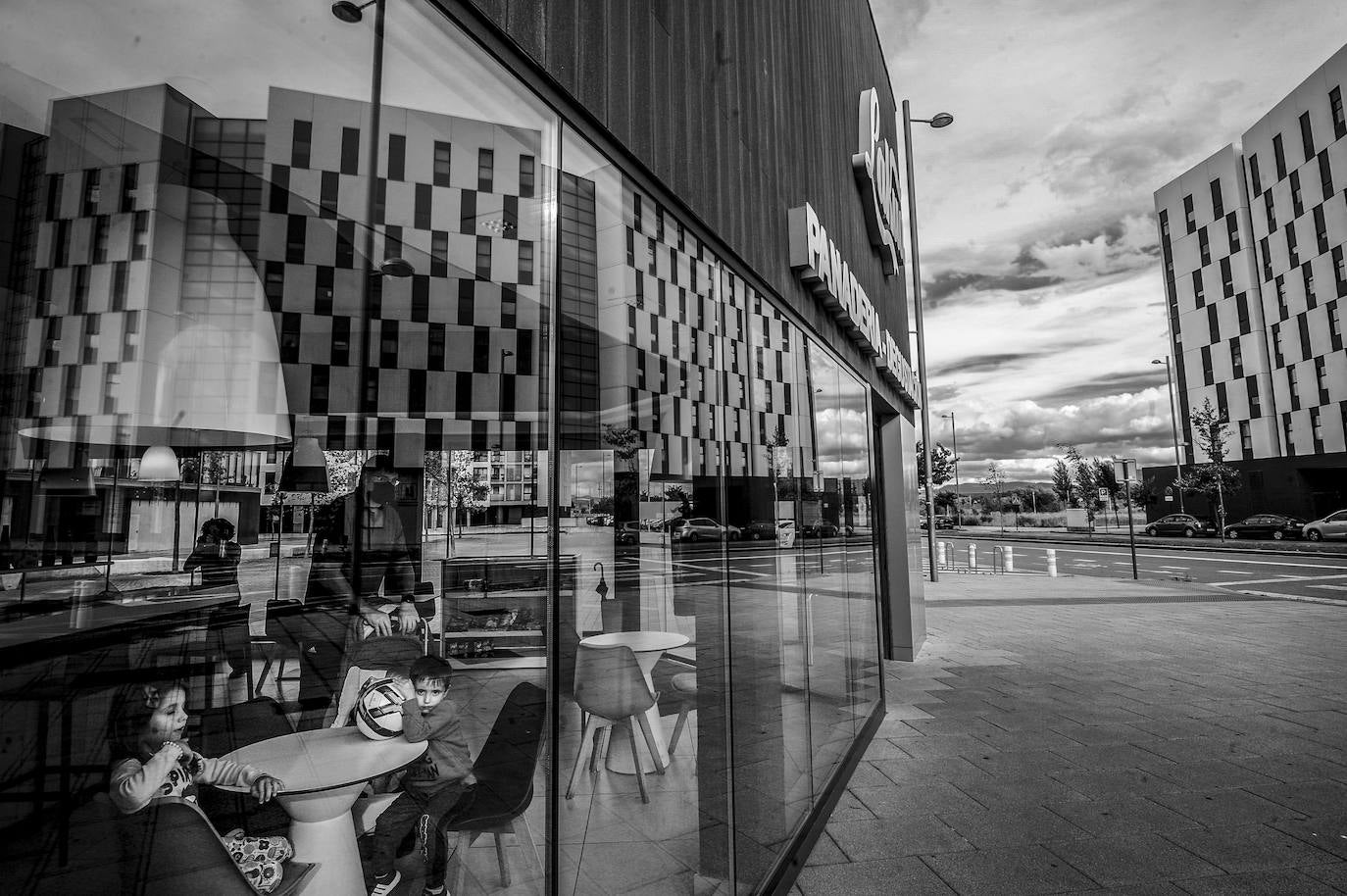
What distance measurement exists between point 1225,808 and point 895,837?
1909 millimetres

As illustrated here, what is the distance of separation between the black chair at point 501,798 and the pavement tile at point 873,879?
1.80 m

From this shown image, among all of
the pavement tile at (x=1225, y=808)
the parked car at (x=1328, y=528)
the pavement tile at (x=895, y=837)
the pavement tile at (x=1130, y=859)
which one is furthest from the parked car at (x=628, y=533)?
the parked car at (x=1328, y=528)

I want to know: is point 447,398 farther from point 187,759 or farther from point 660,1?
point 187,759

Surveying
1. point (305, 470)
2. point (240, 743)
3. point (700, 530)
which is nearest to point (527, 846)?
point (700, 530)

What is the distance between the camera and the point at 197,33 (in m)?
2.16

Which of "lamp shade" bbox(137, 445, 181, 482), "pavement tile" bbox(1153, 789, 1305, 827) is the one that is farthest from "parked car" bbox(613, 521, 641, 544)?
"lamp shade" bbox(137, 445, 181, 482)

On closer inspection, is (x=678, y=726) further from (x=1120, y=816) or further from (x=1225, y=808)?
(x=1225, y=808)

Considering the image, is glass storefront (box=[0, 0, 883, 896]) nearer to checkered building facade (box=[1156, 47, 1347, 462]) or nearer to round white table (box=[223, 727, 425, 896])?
round white table (box=[223, 727, 425, 896])

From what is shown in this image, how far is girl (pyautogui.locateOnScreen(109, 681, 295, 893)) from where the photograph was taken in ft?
4.84

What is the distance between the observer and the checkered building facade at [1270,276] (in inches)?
1358

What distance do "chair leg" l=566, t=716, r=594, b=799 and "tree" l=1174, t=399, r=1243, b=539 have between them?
39129 millimetres

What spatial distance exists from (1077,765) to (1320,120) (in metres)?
45.0

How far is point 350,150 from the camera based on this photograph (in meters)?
2.37

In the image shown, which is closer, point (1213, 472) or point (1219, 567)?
point (1219, 567)
